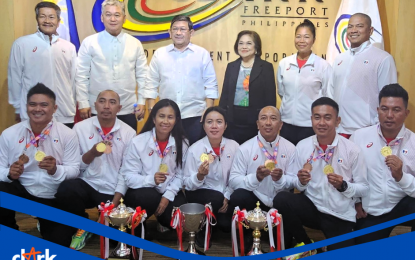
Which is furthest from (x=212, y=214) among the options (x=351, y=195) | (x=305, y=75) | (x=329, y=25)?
(x=329, y=25)

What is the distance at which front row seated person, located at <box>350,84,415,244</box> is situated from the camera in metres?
2.98

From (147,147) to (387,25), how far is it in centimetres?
221

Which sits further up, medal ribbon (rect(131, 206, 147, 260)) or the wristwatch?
the wristwatch

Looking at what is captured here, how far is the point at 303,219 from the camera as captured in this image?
3082 millimetres

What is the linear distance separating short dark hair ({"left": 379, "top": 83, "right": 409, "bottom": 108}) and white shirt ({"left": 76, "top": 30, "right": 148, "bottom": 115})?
1980mm

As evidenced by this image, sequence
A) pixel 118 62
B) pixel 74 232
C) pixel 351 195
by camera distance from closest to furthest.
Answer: pixel 351 195 → pixel 74 232 → pixel 118 62

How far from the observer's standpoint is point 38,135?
10.5 ft

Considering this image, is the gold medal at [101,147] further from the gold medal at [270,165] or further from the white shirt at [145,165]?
the gold medal at [270,165]

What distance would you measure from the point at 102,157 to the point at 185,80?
0.93 m

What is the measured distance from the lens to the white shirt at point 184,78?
A: 3508mm

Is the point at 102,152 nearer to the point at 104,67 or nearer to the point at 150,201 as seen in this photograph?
the point at 150,201

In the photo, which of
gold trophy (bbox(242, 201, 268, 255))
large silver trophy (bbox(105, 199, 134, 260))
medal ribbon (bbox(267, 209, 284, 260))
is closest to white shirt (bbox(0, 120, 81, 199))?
large silver trophy (bbox(105, 199, 134, 260))

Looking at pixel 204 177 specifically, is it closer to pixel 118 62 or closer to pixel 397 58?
pixel 118 62

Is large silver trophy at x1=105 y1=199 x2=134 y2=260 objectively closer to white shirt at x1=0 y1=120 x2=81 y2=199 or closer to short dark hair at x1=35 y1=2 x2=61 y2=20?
white shirt at x1=0 y1=120 x2=81 y2=199
